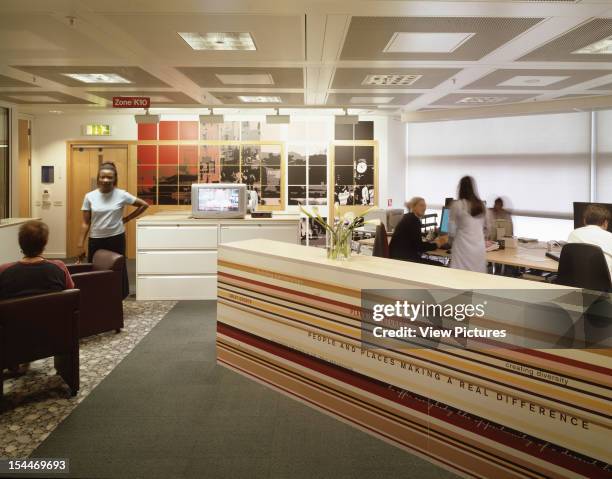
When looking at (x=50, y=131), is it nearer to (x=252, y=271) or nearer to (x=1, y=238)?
(x=1, y=238)

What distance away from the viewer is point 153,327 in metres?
5.24

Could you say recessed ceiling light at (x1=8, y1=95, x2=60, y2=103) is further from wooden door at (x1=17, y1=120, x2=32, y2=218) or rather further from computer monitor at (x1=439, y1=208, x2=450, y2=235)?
computer monitor at (x1=439, y1=208, x2=450, y2=235)

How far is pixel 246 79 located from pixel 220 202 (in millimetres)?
1640

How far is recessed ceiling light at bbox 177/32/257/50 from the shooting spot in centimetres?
454

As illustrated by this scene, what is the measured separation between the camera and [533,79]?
6.37m

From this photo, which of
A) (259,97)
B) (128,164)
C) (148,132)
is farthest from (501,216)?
(128,164)

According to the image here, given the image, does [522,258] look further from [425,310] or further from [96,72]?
[96,72]

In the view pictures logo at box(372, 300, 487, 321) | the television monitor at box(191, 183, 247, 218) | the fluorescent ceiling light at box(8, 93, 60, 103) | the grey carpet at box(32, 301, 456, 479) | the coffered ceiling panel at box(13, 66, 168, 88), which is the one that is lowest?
the grey carpet at box(32, 301, 456, 479)

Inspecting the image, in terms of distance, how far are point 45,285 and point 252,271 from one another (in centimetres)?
143

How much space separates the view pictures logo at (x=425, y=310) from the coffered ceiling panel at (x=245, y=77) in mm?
3892

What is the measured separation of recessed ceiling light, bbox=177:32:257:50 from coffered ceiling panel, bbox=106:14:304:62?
0.21ft

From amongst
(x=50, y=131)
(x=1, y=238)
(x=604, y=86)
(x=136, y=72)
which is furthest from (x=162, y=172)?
(x=604, y=86)

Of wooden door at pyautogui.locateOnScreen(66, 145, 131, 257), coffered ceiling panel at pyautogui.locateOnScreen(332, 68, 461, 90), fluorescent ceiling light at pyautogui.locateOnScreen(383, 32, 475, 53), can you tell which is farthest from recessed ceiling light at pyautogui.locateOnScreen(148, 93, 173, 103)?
fluorescent ceiling light at pyautogui.locateOnScreen(383, 32, 475, 53)

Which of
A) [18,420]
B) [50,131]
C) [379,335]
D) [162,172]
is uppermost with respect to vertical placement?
[50,131]
